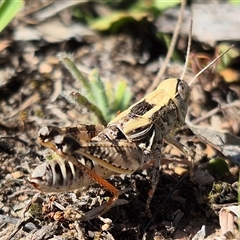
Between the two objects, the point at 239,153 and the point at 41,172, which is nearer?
the point at 41,172

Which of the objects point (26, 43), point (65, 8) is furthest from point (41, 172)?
point (65, 8)

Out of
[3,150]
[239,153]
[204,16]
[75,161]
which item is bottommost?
[239,153]

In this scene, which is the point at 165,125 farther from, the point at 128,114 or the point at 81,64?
the point at 81,64

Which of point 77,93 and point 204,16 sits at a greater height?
point 77,93

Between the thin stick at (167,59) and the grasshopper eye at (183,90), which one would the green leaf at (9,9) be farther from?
the grasshopper eye at (183,90)

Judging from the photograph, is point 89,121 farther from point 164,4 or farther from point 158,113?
point 164,4
